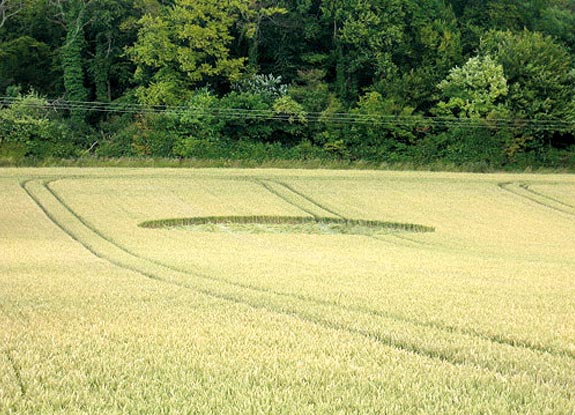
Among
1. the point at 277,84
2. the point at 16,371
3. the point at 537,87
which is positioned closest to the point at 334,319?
the point at 16,371

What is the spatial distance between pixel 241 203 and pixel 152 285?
19.3 meters

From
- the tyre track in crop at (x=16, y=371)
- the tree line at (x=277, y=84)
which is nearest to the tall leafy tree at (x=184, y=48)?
the tree line at (x=277, y=84)

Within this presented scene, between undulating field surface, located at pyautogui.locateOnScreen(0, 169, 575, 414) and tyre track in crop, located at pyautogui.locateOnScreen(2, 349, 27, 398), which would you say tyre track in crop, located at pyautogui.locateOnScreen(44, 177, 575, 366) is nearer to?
undulating field surface, located at pyautogui.locateOnScreen(0, 169, 575, 414)

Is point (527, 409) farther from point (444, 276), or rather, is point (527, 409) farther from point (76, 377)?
point (444, 276)

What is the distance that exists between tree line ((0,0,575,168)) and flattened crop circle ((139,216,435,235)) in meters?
28.3

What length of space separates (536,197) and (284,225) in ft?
41.5

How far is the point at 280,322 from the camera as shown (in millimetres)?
7480

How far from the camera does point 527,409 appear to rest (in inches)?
181

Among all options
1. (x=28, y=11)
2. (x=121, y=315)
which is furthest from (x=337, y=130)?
(x=121, y=315)

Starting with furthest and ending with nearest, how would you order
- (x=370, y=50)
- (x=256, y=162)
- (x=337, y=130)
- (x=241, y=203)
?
(x=370, y=50) < (x=337, y=130) < (x=256, y=162) < (x=241, y=203)

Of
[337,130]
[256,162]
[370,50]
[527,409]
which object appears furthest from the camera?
[370,50]

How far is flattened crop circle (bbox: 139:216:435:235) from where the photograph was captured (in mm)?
25391

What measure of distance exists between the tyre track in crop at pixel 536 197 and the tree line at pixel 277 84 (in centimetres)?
1961

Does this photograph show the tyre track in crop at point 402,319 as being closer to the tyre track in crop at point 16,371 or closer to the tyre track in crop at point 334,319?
the tyre track in crop at point 334,319
